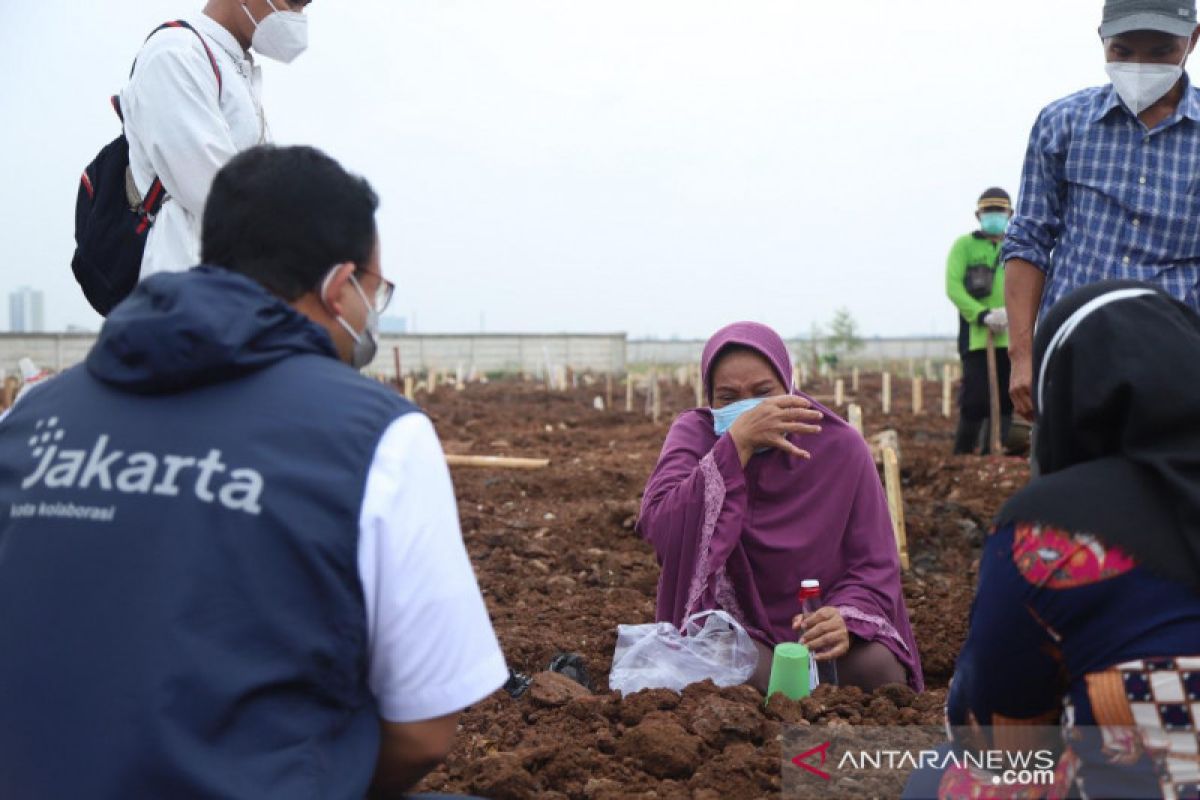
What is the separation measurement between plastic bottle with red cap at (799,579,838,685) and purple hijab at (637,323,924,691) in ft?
0.37

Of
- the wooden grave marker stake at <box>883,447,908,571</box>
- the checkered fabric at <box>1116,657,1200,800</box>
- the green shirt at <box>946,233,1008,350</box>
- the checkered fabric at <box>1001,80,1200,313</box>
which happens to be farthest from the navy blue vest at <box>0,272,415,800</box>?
the green shirt at <box>946,233,1008,350</box>

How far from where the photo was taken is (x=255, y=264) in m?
1.72

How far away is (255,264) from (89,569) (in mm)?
489

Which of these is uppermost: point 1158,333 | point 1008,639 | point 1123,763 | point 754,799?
point 1158,333

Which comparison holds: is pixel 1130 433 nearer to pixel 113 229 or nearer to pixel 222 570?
pixel 222 570

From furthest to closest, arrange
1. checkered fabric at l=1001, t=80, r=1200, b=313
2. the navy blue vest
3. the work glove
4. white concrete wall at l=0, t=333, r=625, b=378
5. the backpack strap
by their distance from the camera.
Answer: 1. white concrete wall at l=0, t=333, r=625, b=378
2. the work glove
3. checkered fabric at l=1001, t=80, r=1200, b=313
4. the backpack strap
5. the navy blue vest

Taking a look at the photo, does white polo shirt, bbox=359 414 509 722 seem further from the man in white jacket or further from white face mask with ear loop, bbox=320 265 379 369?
the man in white jacket

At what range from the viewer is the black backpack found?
3.18m

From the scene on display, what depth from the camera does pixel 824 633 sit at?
10.6 feet

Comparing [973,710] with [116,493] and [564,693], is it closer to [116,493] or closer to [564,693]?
[116,493]

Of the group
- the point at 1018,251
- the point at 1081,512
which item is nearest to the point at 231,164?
the point at 1081,512

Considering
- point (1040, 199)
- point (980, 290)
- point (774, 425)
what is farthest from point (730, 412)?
point (980, 290)

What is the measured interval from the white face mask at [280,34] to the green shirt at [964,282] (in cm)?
547

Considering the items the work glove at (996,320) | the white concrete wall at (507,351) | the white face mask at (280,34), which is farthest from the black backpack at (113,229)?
the white concrete wall at (507,351)
